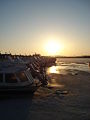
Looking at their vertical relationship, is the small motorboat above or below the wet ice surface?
above

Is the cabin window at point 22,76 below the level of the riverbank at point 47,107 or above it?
above

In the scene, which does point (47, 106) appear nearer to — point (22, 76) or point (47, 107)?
point (47, 107)

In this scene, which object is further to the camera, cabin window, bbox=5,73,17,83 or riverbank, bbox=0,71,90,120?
cabin window, bbox=5,73,17,83

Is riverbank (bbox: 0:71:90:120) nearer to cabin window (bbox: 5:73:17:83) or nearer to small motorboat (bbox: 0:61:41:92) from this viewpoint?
small motorboat (bbox: 0:61:41:92)

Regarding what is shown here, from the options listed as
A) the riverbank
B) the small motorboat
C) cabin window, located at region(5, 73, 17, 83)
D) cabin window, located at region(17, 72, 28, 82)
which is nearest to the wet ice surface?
the riverbank

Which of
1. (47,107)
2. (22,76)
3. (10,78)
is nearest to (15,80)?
(10,78)

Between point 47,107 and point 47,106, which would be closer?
point 47,107

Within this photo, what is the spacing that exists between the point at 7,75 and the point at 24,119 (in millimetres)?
6447

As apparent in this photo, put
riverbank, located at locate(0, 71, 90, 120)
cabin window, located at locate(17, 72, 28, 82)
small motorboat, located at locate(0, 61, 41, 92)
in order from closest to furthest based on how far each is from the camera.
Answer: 1. riverbank, located at locate(0, 71, 90, 120)
2. small motorboat, located at locate(0, 61, 41, 92)
3. cabin window, located at locate(17, 72, 28, 82)

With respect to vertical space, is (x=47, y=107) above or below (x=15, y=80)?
below

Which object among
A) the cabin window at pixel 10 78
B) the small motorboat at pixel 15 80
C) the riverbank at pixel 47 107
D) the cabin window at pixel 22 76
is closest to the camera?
the riverbank at pixel 47 107

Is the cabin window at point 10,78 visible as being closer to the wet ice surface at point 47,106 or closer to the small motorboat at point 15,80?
the small motorboat at point 15,80

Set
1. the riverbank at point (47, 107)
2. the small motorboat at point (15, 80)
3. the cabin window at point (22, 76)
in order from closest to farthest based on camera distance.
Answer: the riverbank at point (47, 107) < the small motorboat at point (15, 80) < the cabin window at point (22, 76)

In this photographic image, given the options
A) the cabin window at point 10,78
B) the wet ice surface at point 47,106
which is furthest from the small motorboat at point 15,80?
the wet ice surface at point 47,106
